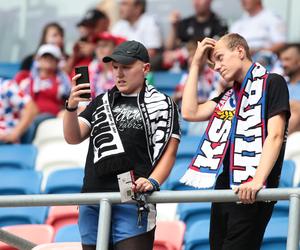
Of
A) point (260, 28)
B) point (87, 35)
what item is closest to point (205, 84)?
point (260, 28)

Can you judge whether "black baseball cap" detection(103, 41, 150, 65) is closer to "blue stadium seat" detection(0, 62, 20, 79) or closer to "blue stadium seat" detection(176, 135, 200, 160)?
"blue stadium seat" detection(176, 135, 200, 160)

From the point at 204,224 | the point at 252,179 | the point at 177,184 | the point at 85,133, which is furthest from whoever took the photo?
the point at 177,184

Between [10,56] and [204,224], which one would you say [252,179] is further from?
[10,56]

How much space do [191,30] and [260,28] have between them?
0.72 meters

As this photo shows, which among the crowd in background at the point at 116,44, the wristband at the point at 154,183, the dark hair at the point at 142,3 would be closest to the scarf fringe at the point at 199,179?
the wristband at the point at 154,183

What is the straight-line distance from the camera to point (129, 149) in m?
5.45

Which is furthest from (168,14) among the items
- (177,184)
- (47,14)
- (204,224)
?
(204,224)

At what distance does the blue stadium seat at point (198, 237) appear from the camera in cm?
671

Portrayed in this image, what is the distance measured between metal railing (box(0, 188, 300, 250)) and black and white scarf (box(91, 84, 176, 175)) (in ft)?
0.66

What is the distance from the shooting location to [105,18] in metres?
11.6

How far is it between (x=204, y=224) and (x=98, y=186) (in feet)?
4.92

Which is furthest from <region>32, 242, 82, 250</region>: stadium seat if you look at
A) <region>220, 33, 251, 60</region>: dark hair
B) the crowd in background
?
the crowd in background

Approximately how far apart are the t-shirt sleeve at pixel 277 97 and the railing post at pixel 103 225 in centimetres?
83

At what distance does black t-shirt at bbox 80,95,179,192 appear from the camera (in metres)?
5.44
